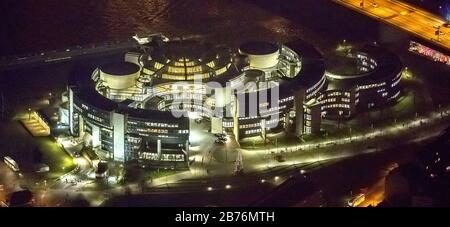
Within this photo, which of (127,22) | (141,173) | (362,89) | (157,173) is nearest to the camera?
(157,173)

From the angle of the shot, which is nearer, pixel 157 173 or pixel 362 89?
pixel 157 173

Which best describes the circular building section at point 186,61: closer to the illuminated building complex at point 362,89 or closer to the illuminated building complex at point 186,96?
the illuminated building complex at point 186,96

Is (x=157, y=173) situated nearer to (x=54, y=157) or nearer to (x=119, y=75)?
(x=54, y=157)

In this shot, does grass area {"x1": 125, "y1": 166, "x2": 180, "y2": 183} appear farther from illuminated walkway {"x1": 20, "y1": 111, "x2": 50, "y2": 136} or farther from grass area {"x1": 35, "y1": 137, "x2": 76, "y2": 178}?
illuminated walkway {"x1": 20, "y1": 111, "x2": 50, "y2": 136}

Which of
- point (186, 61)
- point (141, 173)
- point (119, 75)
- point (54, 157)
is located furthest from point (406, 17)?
point (54, 157)

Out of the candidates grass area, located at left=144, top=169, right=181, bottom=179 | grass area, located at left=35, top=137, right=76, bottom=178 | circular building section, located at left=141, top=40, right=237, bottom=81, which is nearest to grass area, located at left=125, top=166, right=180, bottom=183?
grass area, located at left=144, top=169, right=181, bottom=179

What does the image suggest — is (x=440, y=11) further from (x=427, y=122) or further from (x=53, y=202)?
(x=53, y=202)
